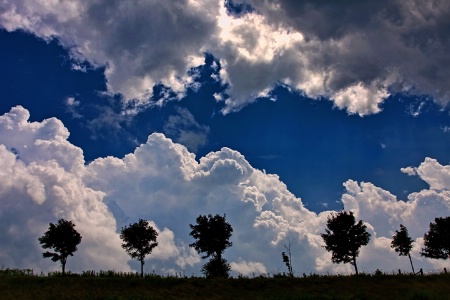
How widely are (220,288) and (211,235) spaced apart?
3053 cm

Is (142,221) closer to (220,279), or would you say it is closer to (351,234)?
(220,279)

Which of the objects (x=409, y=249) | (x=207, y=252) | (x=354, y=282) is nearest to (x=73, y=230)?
(x=207, y=252)

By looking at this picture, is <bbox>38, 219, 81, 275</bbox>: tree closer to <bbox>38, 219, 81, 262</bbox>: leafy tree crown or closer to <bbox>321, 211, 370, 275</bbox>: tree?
<bbox>38, 219, 81, 262</bbox>: leafy tree crown

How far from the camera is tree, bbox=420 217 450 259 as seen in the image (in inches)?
2864

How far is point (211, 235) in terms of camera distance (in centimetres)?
7006

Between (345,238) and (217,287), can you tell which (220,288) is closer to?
(217,287)

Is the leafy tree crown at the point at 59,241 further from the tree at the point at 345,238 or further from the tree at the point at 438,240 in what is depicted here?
the tree at the point at 438,240

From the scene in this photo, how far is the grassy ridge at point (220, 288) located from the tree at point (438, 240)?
3144cm

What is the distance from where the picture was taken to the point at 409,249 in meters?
79.1

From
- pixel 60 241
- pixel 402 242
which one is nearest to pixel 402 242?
pixel 402 242

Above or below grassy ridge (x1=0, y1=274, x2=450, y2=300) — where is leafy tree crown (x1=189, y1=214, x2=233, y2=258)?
above

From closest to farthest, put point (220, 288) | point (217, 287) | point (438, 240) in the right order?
point (220, 288) → point (217, 287) → point (438, 240)

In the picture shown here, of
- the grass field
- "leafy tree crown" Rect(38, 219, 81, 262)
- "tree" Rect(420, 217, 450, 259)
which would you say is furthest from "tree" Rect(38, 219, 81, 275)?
"tree" Rect(420, 217, 450, 259)

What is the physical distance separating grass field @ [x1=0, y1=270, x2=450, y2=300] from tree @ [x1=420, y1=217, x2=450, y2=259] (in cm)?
3062
